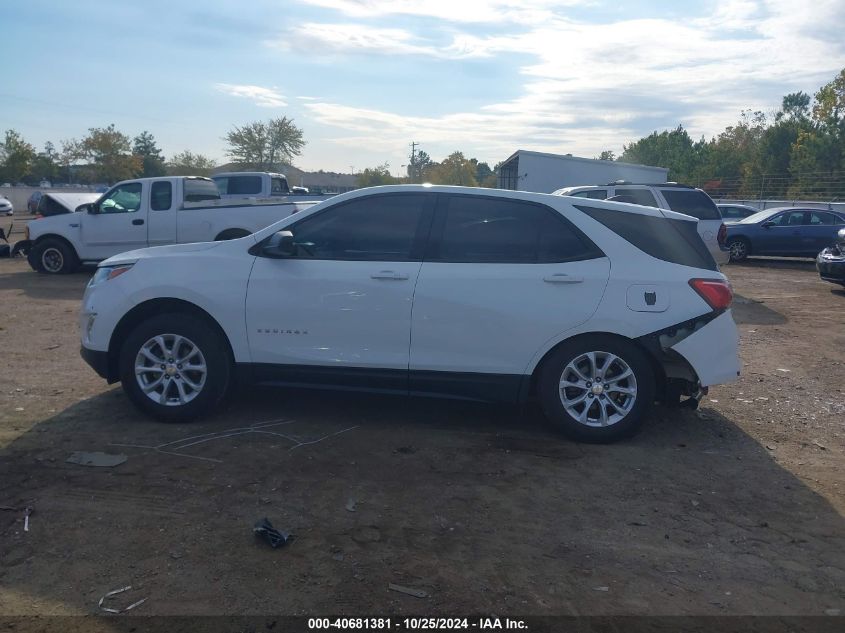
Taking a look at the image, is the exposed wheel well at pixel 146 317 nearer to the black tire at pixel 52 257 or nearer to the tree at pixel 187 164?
the black tire at pixel 52 257

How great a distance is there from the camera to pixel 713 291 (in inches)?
219

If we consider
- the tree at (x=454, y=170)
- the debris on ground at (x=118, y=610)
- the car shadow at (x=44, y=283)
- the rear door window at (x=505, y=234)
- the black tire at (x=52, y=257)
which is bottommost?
the debris on ground at (x=118, y=610)

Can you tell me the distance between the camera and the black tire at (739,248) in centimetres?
2088

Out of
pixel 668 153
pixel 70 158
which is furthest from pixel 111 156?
pixel 668 153

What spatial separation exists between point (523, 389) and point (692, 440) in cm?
139

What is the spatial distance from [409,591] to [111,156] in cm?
6374

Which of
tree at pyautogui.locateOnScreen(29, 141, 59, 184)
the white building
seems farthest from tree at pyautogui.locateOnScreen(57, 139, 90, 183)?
the white building

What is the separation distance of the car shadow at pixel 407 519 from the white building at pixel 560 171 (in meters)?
25.1

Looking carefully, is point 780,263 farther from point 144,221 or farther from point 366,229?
point 366,229

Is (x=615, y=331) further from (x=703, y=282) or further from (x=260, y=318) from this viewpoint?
(x=260, y=318)

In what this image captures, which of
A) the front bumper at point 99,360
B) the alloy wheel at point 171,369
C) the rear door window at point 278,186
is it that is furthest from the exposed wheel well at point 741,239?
the front bumper at point 99,360

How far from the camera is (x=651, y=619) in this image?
3.34 meters

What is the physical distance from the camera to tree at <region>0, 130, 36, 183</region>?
6412 centimetres

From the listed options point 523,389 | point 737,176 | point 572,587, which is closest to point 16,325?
point 523,389
